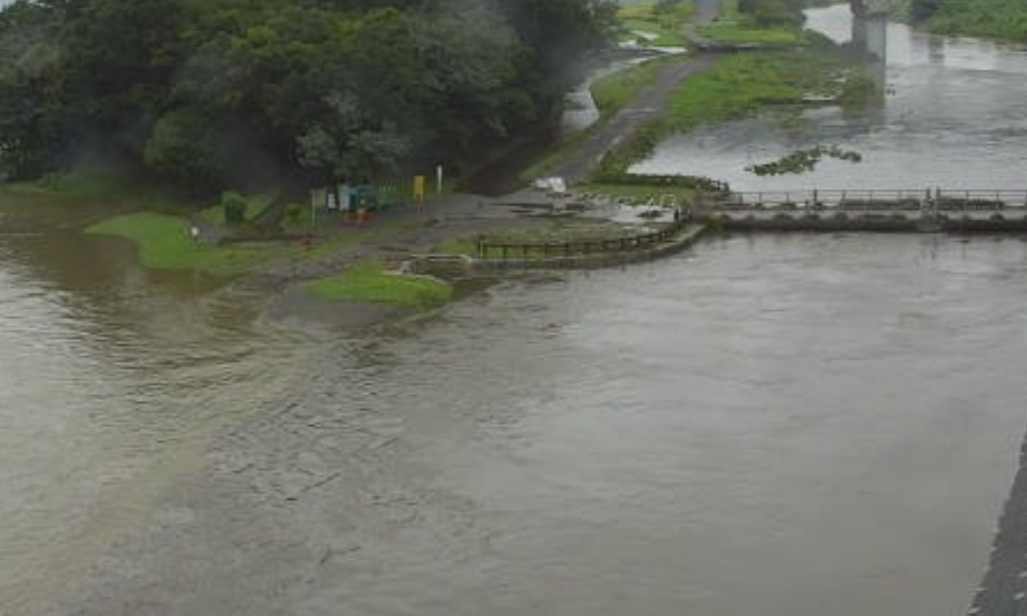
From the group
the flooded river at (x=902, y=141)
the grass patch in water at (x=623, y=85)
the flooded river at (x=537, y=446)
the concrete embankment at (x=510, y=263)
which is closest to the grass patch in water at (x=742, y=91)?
the flooded river at (x=902, y=141)

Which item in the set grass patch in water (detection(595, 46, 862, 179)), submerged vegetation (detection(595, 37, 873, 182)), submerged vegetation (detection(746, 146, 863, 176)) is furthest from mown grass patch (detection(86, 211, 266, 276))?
submerged vegetation (detection(746, 146, 863, 176))

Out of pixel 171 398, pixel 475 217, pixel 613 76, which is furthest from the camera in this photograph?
pixel 613 76

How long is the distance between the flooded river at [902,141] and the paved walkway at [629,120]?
2.82 m

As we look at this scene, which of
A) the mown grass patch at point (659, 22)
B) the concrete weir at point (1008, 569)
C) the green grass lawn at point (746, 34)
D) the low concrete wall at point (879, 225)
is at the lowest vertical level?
the concrete weir at point (1008, 569)

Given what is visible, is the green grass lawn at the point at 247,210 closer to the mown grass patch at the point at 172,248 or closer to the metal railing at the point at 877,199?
the mown grass patch at the point at 172,248

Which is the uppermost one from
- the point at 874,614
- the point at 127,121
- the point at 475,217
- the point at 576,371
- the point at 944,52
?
the point at 944,52

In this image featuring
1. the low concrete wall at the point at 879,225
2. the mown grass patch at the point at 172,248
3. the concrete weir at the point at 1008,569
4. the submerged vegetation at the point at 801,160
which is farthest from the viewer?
the submerged vegetation at the point at 801,160

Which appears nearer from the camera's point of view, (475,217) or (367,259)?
(367,259)

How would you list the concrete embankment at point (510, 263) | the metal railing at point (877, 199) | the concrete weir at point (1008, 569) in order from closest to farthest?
1. the concrete weir at point (1008, 569)
2. the concrete embankment at point (510, 263)
3. the metal railing at point (877, 199)

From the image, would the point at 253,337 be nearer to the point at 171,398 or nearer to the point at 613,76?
the point at 171,398

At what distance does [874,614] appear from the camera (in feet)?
70.9

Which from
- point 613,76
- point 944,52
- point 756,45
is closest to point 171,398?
point 613,76

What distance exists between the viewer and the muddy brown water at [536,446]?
2352 centimetres

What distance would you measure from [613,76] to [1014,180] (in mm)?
49344
